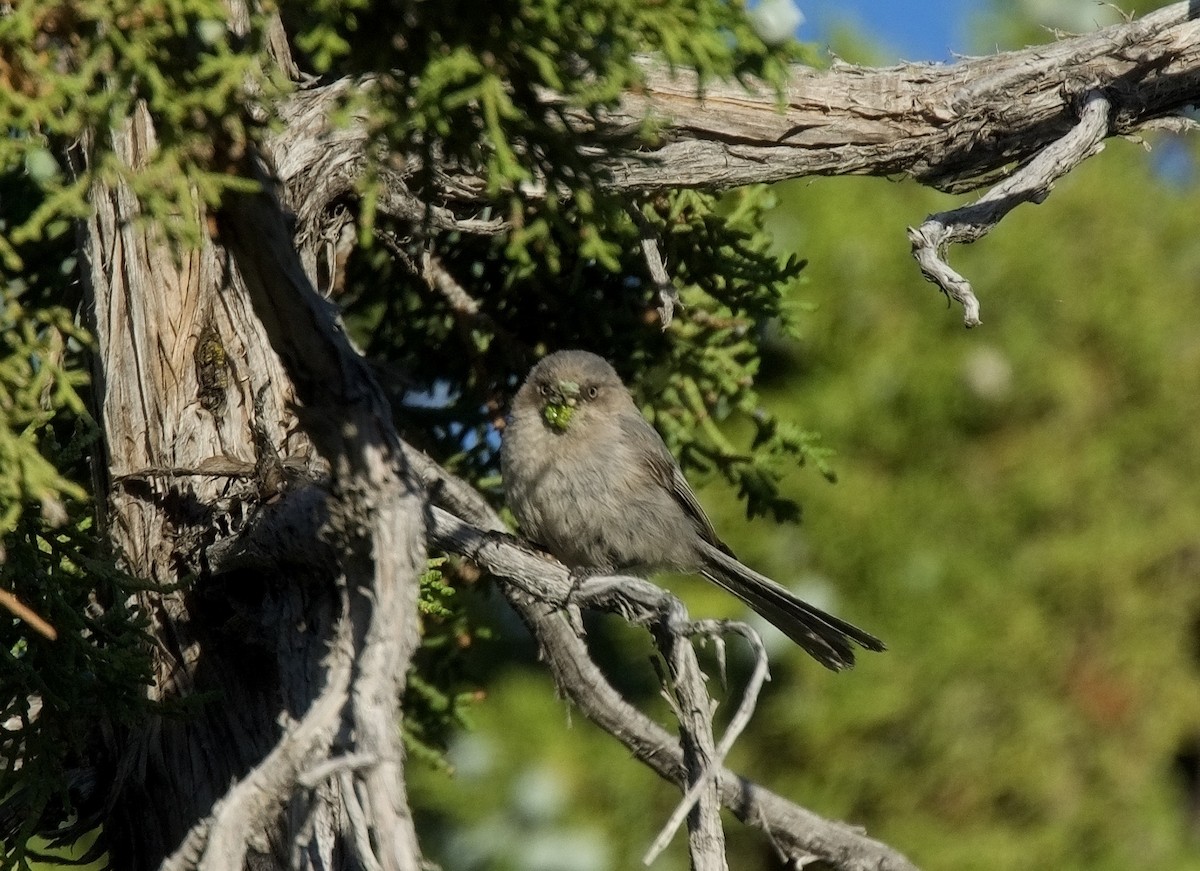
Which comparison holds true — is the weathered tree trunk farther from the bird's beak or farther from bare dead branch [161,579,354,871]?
the bird's beak

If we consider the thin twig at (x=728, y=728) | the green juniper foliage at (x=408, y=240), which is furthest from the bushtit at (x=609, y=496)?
the thin twig at (x=728, y=728)

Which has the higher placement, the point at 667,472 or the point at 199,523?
the point at 667,472

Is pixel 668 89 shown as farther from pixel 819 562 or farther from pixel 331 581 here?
pixel 819 562

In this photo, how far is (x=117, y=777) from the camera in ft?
12.1

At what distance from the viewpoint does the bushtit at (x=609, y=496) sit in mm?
5266

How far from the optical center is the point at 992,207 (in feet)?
12.4

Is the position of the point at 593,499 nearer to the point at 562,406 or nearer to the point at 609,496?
the point at 609,496

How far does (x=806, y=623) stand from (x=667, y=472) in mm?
869

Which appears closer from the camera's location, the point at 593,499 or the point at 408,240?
the point at 408,240

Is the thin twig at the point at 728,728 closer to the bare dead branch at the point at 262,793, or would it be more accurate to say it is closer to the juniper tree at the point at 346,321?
the juniper tree at the point at 346,321

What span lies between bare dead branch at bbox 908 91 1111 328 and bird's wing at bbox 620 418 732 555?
74.7 inches

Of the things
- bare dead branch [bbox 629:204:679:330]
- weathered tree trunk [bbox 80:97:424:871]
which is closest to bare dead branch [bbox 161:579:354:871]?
weathered tree trunk [bbox 80:97:424:871]

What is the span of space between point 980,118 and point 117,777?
10.6 ft

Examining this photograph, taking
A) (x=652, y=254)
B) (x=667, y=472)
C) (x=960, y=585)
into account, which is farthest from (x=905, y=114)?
(x=960, y=585)
